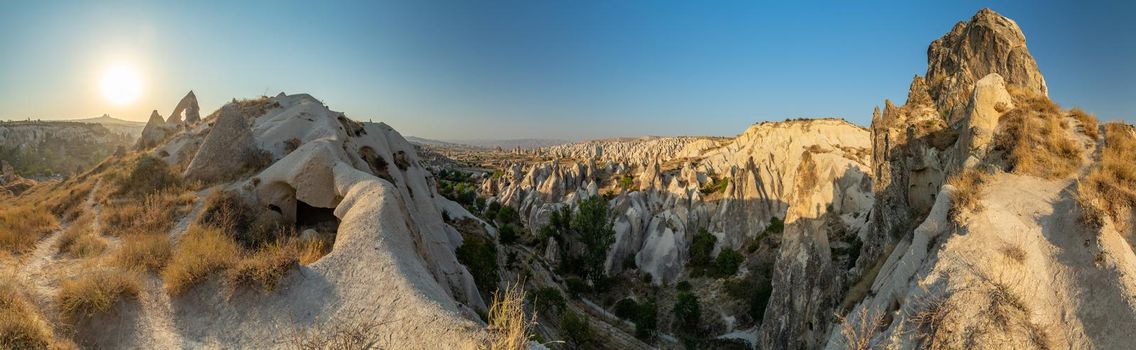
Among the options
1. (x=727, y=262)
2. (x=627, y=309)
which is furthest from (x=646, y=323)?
(x=727, y=262)

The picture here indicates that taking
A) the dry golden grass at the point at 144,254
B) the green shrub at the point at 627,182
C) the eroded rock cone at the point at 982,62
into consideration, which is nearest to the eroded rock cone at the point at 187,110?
the dry golden grass at the point at 144,254

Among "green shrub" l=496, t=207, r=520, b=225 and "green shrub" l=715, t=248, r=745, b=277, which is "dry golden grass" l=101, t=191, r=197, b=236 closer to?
"green shrub" l=715, t=248, r=745, b=277

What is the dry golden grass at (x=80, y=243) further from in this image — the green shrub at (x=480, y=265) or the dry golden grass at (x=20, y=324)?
the green shrub at (x=480, y=265)

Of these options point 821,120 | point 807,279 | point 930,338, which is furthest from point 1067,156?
point 821,120

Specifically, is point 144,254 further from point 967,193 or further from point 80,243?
point 967,193

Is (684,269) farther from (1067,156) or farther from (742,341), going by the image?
(1067,156)

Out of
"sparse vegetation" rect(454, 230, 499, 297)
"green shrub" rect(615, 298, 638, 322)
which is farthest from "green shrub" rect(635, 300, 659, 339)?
"sparse vegetation" rect(454, 230, 499, 297)

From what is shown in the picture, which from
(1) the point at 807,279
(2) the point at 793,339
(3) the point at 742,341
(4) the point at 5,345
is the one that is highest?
(4) the point at 5,345
